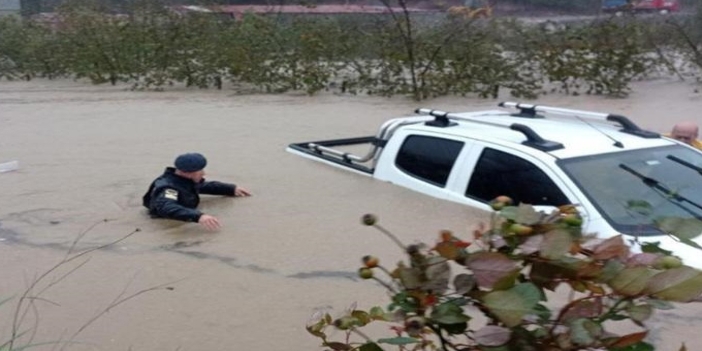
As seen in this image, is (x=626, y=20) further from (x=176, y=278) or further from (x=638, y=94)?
(x=176, y=278)

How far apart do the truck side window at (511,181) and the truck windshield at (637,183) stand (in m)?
0.15

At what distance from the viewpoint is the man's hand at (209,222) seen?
748cm

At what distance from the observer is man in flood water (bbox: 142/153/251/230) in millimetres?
7613

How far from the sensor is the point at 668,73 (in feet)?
65.2

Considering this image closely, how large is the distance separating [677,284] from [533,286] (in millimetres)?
354

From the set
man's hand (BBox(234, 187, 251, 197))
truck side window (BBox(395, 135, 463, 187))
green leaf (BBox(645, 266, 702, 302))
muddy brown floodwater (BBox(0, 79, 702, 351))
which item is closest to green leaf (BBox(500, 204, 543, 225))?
green leaf (BBox(645, 266, 702, 302))

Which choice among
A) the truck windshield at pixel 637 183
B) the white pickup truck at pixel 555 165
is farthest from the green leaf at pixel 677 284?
the truck windshield at pixel 637 183

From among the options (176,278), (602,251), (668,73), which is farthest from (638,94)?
(602,251)

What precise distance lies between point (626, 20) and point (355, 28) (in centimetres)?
517

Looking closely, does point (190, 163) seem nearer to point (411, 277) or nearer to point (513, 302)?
point (411, 277)

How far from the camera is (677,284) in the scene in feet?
8.56

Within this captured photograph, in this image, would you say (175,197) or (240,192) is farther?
(240,192)

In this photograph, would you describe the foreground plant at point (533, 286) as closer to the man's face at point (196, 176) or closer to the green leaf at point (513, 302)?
the green leaf at point (513, 302)

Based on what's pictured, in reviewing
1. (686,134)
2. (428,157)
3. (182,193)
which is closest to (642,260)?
(428,157)
